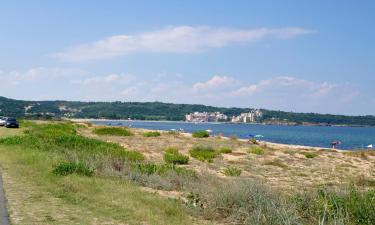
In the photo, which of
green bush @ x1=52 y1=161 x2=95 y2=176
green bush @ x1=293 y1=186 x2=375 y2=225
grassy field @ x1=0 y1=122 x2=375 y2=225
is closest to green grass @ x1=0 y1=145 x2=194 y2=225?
grassy field @ x1=0 y1=122 x2=375 y2=225

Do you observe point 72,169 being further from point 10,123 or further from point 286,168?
point 10,123

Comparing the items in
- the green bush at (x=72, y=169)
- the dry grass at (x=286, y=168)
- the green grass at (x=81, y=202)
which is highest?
the green bush at (x=72, y=169)

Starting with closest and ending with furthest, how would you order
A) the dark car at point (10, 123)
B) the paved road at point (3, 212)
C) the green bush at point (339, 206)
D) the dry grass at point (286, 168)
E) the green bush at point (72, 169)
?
the paved road at point (3, 212) < the green bush at point (339, 206) < the green bush at point (72, 169) < the dry grass at point (286, 168) < the dark car at point (10, 123)

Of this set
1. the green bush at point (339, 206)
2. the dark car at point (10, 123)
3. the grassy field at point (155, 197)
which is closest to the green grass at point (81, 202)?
the grassy field at point (155, 197)

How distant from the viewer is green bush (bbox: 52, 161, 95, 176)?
1566cm

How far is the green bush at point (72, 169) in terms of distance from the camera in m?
15.7

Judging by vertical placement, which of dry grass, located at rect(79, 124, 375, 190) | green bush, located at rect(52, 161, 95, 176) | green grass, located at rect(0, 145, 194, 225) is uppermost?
green bush, located at rect(52, 161, 95, 176)

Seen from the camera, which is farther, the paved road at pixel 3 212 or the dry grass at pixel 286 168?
the dry grass at pixel 286 168

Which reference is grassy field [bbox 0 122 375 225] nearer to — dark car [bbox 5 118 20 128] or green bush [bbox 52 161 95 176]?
green bush [bbox 52 161 95 176]

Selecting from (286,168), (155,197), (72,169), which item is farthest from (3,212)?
(286,168)

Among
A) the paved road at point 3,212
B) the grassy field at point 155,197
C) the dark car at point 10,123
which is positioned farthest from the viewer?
the dark car at point 10,123

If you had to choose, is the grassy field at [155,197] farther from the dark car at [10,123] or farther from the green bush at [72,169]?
the dark car at [10,123]

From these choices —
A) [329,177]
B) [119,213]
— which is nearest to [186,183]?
[119,213]

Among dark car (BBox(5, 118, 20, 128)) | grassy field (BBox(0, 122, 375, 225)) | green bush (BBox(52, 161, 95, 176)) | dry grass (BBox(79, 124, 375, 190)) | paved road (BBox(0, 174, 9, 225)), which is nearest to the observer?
paved road (BBox(0, 174, 9, 225))
